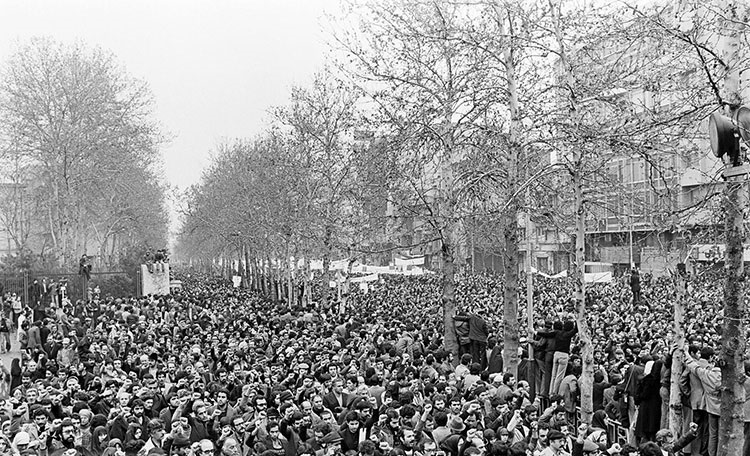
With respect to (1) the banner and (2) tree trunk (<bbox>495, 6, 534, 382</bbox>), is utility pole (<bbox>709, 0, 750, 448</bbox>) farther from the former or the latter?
(1) the banner

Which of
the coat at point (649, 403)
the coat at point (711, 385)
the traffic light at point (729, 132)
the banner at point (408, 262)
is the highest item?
the traffic light at point (729, 132)

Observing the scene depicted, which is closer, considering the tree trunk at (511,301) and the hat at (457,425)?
the hat at (457,425)

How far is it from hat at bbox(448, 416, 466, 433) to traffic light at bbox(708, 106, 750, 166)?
4421mm

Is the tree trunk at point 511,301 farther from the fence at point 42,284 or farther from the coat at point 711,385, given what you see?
the fence at point 42,284

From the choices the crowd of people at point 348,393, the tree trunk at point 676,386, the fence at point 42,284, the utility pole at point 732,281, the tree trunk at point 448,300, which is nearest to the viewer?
the utility pole at point 732,281

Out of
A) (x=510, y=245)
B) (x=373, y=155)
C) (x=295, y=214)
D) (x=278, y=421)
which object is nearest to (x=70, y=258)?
(x=295, y=214)

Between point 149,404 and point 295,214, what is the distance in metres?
23.8

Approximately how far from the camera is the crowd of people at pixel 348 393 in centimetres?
987

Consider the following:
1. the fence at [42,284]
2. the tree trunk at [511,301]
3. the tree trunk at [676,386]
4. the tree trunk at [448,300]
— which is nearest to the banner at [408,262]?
the fence at [42,284]

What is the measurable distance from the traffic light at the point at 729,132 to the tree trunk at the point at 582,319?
5.33 meters

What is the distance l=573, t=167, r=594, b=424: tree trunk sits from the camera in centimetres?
1258

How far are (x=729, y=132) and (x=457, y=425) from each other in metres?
4.66

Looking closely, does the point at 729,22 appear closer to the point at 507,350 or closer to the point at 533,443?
the point at 533,443

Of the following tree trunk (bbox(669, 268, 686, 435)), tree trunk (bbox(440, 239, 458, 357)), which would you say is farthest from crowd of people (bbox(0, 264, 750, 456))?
tree trunk (bbox(440, 239, 458, 357))
